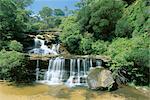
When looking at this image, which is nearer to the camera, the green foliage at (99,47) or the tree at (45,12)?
the green foliage at (99,47)

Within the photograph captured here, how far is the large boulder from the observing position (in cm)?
1298

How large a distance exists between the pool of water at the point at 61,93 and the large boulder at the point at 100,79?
1.10ft

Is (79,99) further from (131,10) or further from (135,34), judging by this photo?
(131,10)

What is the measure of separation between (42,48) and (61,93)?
24.6 feet

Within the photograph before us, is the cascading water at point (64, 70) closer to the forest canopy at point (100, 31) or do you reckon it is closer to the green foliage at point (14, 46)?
the forest canopy at point (100, 31)

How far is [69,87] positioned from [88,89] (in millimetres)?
935

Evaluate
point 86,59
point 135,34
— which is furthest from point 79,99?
point 135,34

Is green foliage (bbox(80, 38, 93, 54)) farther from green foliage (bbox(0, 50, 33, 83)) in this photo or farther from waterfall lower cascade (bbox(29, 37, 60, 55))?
green foliage (bbox(0, 50, 33, 83))

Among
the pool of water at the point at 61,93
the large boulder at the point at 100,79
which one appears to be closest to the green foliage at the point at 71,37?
the large boulder at the point at 100,79

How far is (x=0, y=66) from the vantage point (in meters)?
13.8

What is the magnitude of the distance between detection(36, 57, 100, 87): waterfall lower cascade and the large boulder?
4.10ft

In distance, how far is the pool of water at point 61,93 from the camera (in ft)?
38.9

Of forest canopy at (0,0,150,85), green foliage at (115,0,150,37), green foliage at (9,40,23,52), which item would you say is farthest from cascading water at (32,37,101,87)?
green foliage at (115,0,150,37)

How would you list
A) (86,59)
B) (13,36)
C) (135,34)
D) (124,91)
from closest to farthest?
1. (124,91)
2. (86,59)
3. (135,34)
4. (13,36)
